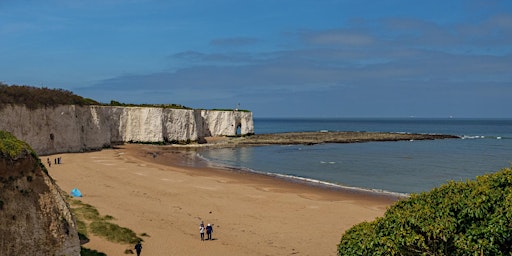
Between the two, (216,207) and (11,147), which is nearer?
(11,147)

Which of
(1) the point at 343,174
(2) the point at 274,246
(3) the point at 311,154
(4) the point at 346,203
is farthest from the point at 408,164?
(2) the point at 274,246

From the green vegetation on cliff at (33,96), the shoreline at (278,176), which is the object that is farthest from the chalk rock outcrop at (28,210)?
the green vegetation on cliff at (33,96)

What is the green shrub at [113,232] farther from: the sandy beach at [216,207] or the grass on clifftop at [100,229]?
the sandy beach at [216,207]

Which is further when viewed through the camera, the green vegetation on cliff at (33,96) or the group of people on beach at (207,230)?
the green vegetation on cliff at (33,96)

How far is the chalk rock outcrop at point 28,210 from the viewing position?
12875 millimetres

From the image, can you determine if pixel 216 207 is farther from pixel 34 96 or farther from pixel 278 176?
pixel 34 96

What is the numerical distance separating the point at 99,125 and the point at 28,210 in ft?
172

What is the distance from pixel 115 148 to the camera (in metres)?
66.2

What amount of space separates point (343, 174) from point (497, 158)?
28.2 metres

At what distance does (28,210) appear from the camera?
13352mm

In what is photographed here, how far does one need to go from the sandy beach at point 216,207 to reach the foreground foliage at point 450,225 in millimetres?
10017

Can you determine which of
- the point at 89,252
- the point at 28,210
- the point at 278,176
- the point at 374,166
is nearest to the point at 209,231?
the point at 89,252

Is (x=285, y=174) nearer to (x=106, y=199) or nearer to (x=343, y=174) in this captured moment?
(x=343, y=174)

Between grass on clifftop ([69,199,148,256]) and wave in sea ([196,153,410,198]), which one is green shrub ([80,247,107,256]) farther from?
wave in sea ([196,153,410,198])
